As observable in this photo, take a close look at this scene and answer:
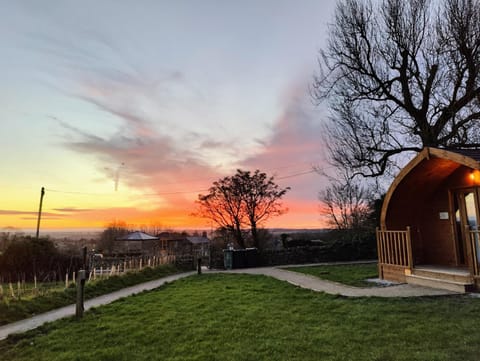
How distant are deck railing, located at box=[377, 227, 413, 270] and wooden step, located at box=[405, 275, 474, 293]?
321 millimetres

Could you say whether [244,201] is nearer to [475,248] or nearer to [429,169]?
[429,169]

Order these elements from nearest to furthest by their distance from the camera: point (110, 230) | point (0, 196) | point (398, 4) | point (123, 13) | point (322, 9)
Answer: point (123, 13) < point (398, 4) < point (322, 9) < point (0, 196) < point (110, 230)

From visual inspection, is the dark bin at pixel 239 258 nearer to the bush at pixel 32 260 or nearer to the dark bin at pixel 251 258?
the dark bin at pixel 251 258

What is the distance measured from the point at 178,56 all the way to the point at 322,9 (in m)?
5.52

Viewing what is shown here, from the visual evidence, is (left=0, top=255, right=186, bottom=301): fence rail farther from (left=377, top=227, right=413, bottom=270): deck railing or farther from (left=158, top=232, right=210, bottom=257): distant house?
(left=377, top=227, right=413, bottom=270): deck railing

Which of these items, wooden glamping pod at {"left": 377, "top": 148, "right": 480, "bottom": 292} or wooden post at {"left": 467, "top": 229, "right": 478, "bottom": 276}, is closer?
wooden post at {"left": 467, "top": 229, "right": 478, "bottom": 276}

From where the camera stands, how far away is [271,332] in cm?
453

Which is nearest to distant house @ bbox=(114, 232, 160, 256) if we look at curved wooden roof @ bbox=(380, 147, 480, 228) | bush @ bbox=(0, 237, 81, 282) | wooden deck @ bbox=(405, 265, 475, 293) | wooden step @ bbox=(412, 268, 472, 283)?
bush @ bbox=(0, 237, 81, 282)

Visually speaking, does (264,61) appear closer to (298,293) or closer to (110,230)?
(298,293)

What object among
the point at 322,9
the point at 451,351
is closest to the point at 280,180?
the point at 322,9

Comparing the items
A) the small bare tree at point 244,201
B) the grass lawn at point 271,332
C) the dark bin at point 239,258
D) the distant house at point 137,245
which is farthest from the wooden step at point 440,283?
the distant house at point 137,245

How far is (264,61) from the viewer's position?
1216 centimetres

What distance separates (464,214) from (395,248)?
1834 mm

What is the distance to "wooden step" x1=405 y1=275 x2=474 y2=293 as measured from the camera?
21.2ft
